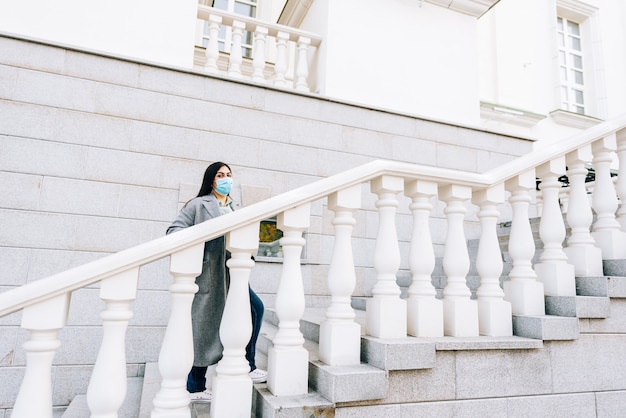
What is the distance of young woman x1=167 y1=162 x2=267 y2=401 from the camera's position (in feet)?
6.77

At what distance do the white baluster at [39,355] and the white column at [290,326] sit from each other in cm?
85

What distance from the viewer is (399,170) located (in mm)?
1996

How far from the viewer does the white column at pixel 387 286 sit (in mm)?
1923

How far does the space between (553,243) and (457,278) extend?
721 mm

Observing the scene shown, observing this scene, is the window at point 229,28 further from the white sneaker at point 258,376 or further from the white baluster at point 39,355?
the white baluster at point 39,355

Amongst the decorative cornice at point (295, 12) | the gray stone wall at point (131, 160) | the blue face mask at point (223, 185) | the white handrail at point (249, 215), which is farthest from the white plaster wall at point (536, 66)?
the blue face mask at point (223, 185)

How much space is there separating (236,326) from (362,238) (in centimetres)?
275

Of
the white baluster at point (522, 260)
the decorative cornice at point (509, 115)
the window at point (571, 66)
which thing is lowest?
the white baluster at point (522, 260)

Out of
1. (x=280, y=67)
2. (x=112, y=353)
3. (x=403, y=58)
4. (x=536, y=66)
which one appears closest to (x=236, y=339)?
(x=112, y=353)

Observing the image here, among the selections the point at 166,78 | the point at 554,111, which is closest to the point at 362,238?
the point at 166,78

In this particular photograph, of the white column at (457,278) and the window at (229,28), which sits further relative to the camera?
the window at (229,28)

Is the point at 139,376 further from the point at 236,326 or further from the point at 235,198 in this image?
the point at 236,326

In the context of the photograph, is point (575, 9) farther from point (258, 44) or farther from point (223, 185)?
point (223, 185)

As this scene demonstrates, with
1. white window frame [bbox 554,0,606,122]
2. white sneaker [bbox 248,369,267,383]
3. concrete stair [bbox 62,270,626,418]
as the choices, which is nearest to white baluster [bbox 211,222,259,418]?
concrete stair [bbox 62,270,626,418]
